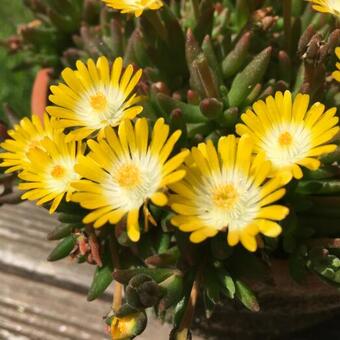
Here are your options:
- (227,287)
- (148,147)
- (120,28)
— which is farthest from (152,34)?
(227,287)

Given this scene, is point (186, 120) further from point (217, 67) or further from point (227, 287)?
point (227, 287)

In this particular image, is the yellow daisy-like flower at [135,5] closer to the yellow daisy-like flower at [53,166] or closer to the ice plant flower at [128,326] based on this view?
the yellow daisy-like flower at [53,166]

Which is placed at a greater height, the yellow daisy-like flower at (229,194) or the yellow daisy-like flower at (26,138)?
the yellow daisy-like flower at (26,138)

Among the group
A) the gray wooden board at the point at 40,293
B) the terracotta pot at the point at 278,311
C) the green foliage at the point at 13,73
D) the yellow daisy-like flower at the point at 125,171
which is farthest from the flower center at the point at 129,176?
the green foliage at the point at 13,73

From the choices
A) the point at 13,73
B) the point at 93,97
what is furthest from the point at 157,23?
the point at 13,73

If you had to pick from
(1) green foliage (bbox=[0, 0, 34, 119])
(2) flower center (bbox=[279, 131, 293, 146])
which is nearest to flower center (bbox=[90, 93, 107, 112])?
(2) flower center (bbox=[279, 131, 293, 146])

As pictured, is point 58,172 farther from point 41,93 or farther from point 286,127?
point 41,93
